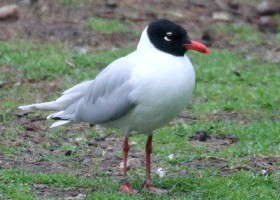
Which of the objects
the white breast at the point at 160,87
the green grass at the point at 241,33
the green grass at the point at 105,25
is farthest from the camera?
the green grass at the point at 241,33

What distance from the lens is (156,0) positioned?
1819cm

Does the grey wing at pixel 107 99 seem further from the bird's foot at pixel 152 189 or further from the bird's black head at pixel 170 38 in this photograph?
the bird's foot at pixel 152 189

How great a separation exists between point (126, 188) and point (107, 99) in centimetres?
85

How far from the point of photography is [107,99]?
27.7 feet

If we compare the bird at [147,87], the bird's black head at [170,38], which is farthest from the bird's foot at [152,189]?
the bird's black head at [170,38]

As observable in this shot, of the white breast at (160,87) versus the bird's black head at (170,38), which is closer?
the white breast at (160,87)

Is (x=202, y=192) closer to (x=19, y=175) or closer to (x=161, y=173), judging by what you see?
(x=161, y=173)

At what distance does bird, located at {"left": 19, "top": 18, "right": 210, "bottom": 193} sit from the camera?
26.0ft

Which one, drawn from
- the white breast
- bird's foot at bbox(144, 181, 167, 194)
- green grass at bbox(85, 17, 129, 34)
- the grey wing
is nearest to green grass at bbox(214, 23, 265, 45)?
green grass at bbox(85, 17, 129, 34)

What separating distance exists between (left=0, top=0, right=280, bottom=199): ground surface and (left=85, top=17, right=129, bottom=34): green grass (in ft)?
0.08

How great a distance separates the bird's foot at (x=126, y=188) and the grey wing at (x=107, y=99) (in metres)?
0.61

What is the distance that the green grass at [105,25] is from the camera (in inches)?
622

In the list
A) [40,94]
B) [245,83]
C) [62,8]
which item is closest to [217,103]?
[245,83]

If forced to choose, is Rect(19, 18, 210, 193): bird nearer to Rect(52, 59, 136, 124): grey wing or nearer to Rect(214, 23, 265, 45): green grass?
Rect(52, 59, 136, 124): grey wing
